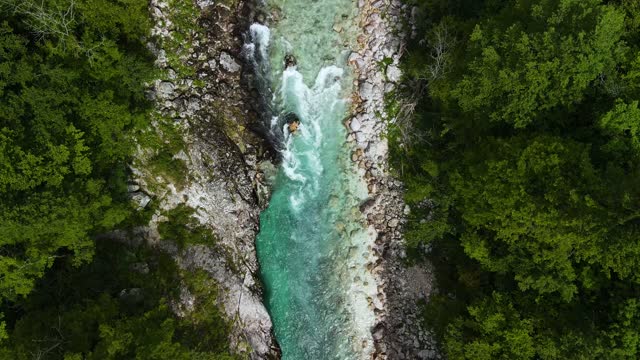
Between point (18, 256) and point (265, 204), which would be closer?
point (18, 256)

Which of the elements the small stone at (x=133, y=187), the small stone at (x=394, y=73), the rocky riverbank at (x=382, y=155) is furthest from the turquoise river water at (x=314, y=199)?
the small stone at (x=133, y=187)

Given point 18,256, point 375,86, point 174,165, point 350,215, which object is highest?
point 375,86

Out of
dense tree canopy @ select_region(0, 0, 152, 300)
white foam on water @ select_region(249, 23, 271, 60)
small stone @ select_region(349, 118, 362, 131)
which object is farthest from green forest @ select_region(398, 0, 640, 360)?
dense tree canopy @ select_region(0, 0, 152, 300)

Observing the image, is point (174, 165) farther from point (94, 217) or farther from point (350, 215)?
point (350, 215)

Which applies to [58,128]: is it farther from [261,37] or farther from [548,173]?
[548,173]

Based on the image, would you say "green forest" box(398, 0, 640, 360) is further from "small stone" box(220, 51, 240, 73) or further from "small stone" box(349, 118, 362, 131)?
"small stone" box(220, 51, 240, 73)

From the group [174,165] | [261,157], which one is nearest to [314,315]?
[261,157]

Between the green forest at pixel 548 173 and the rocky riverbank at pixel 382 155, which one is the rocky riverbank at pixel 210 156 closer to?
the rocky riverbank at pixel 382 155
